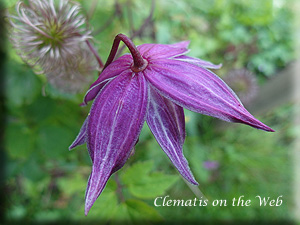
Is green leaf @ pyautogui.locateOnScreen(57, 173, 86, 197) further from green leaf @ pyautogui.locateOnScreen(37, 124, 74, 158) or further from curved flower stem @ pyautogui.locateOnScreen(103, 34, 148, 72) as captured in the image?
curved flower stem @ pyautogui.locateOnScreen(103, 34, 148, 72)

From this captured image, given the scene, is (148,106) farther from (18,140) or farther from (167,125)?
(18,140)

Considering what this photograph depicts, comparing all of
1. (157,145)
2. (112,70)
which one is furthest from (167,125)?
(157,145)

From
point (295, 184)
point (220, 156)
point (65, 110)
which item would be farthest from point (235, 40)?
point (65, 110)

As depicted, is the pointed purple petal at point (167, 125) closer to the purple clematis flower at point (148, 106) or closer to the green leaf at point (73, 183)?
the purple clematis flower at point (148, 106)

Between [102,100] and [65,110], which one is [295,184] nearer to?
[65,110]

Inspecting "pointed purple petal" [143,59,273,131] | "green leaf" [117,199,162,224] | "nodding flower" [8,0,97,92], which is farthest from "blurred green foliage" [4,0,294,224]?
"pointed purple petal" [143,59,273,131]
